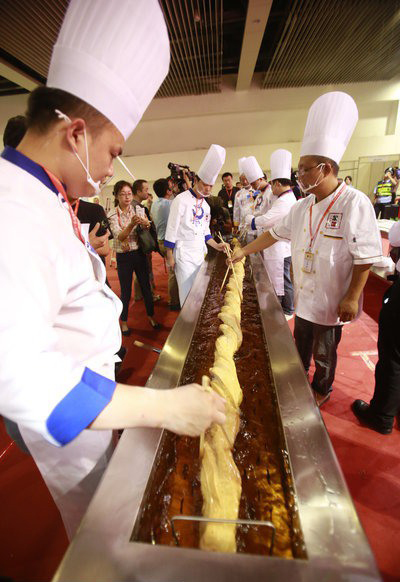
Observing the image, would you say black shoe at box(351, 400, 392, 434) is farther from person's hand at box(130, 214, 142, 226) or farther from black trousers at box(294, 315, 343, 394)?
person's hand at box(130, 214, 142, 226)

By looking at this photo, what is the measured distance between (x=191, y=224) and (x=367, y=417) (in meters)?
2.94

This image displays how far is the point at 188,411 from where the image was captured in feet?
2.42

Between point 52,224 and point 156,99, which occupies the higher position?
point 156,99

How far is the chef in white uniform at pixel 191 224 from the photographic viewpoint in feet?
11.5

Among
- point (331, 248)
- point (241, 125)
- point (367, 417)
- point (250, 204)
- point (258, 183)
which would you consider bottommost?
point (367, 417)

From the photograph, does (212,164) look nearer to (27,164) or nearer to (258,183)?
(258,183)

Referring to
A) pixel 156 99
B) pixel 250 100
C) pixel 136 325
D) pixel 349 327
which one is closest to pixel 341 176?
pixel 250 100

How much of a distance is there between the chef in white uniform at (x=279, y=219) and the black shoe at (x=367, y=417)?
2.10m

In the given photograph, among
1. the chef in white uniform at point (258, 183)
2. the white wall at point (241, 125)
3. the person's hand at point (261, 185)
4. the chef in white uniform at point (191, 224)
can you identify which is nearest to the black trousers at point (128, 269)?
the chef in white uniform at point (191, 224)

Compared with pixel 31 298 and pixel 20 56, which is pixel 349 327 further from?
pixel 20 56

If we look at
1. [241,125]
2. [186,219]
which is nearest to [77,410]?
[186,219]

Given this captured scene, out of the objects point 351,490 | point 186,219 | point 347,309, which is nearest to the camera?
point 351,490

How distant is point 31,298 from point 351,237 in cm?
206

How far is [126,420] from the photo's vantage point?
678 millimetres
